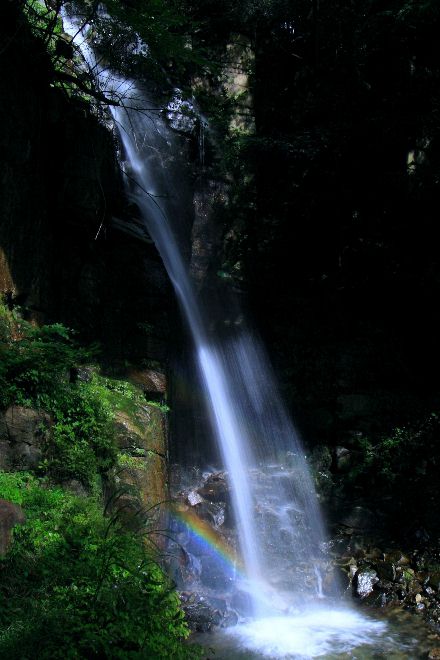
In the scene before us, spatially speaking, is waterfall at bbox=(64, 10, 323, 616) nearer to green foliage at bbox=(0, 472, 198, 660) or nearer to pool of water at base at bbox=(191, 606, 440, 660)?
pool of water at base at bbox=(191, 606, 440, 660)

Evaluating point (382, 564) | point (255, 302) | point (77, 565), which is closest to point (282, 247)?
point (255, 302)

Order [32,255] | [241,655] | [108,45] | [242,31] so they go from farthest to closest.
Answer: [242,31], [108,45], [32,255], [241,655]

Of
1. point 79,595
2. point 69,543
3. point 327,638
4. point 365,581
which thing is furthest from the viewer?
point 365,581

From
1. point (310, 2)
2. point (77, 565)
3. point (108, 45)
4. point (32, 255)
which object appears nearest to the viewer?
point (77, 565)

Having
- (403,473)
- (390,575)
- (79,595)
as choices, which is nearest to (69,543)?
(79,595)

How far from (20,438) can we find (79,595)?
204 centimetres

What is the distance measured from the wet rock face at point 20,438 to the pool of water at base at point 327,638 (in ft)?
8.44

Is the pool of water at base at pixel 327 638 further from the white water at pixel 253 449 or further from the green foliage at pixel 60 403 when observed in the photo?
the green foliage at pixel 60 403

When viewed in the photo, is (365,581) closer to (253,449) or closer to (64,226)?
(253,449)

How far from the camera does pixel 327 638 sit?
5891 mm

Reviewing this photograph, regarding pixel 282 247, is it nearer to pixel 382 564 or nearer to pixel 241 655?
pixel 382 564

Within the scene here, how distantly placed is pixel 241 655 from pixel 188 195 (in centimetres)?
877

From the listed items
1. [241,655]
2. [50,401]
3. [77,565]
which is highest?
[50,401]

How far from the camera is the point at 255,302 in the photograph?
11.2 metres
